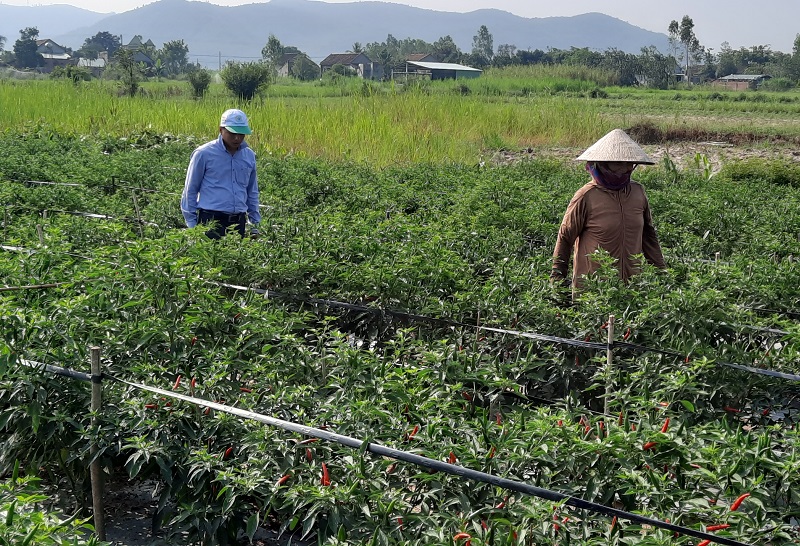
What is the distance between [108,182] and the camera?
35.3 feet

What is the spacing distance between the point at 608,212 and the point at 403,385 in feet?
7.70

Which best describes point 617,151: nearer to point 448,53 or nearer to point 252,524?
point 252,524

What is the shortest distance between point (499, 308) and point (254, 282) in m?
1.69

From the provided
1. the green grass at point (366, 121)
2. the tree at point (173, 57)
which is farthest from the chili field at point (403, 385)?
the tree at point (173, 57)

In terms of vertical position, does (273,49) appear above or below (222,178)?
above

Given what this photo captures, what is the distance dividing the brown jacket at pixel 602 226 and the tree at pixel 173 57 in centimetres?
12043

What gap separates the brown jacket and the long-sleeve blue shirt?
107 inches

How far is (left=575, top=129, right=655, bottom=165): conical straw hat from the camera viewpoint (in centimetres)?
527

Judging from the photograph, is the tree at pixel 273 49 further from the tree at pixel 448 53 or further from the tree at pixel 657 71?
the tree at pixel 657 71

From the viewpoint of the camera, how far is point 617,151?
5332mm

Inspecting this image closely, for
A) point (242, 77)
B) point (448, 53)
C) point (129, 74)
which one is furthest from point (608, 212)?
point (448, 53)

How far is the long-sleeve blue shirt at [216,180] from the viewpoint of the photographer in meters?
6.93

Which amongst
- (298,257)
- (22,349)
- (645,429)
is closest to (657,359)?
(645,429)

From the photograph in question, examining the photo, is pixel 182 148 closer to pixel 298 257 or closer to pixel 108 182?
pixel 108 182
